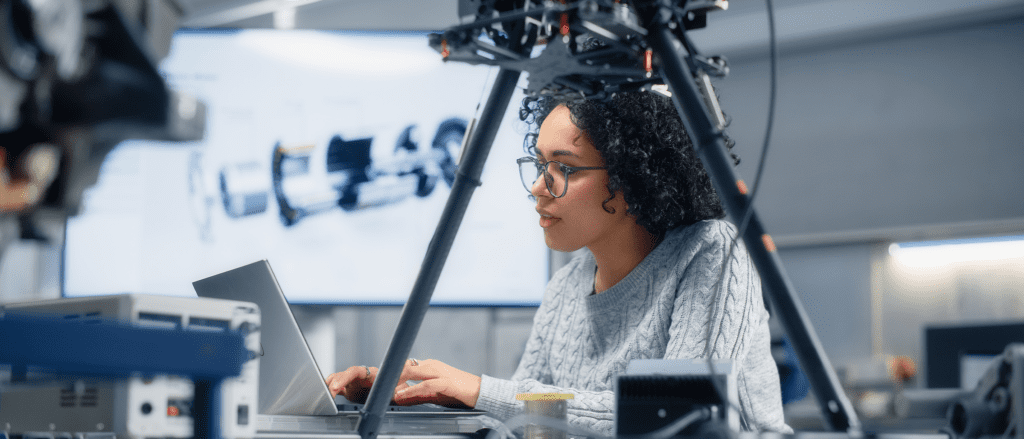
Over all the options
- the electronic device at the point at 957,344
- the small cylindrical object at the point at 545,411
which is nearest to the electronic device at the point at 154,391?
the small cylindrical object at the point at 545,411

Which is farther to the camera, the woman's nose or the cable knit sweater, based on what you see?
the woman's nose

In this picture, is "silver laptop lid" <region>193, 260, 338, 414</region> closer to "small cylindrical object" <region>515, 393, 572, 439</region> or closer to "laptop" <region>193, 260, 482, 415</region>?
"laptop" <region>193, 260, 482, 415</region>

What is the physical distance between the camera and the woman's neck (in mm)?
1264

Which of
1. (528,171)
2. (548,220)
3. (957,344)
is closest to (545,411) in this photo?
(548,220)

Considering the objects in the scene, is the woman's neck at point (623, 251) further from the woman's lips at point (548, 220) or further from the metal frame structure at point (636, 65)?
the metal frame structure at point (636, 65)

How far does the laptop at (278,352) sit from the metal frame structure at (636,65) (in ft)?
1.33

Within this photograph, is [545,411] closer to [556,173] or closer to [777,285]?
[777,285]

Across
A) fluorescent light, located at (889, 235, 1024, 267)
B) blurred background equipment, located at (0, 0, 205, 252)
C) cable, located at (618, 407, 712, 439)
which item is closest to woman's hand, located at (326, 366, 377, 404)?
cable, located at (618, 407, 712, 439)

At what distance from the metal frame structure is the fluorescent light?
2548mm

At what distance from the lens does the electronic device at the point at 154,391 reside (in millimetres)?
554

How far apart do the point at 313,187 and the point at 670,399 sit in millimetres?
1026

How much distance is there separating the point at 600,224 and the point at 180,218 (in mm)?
780

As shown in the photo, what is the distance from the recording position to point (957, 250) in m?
2.71

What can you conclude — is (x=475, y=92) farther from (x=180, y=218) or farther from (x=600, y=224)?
(x=180, y=218)
